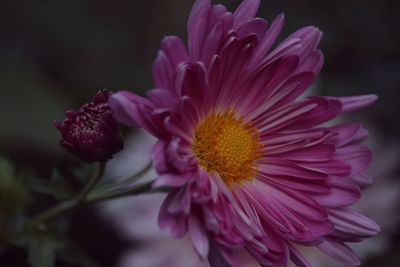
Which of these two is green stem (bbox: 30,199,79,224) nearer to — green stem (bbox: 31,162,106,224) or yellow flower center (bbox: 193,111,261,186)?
green stem (bbox: 31,162,106,224)

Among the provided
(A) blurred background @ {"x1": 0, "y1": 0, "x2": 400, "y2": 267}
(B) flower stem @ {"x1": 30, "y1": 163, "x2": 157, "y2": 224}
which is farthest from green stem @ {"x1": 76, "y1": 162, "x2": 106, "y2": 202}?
(A) blurred background @ {"x1": 0, "y1": 0, "x2": 400, "y2": 267}

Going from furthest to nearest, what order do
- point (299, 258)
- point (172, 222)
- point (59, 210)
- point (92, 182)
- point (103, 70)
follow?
A: point (103, 70)
point (59, 210)
point (92, 182)
point (299, 258)
point (172, 222)

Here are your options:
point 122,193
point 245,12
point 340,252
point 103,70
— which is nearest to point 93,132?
point 122,193

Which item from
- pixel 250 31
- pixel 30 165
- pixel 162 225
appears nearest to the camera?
pixel 162 225

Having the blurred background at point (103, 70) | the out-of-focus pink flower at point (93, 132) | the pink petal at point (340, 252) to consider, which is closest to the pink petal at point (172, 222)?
the out-of-focus pink flower at point (93, 132)

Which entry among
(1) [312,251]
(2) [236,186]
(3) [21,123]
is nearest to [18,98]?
(3) [21,123]

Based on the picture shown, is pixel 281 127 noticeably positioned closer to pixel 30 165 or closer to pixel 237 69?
pixel 237 69

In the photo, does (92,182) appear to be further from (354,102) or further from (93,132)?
(354,102)
